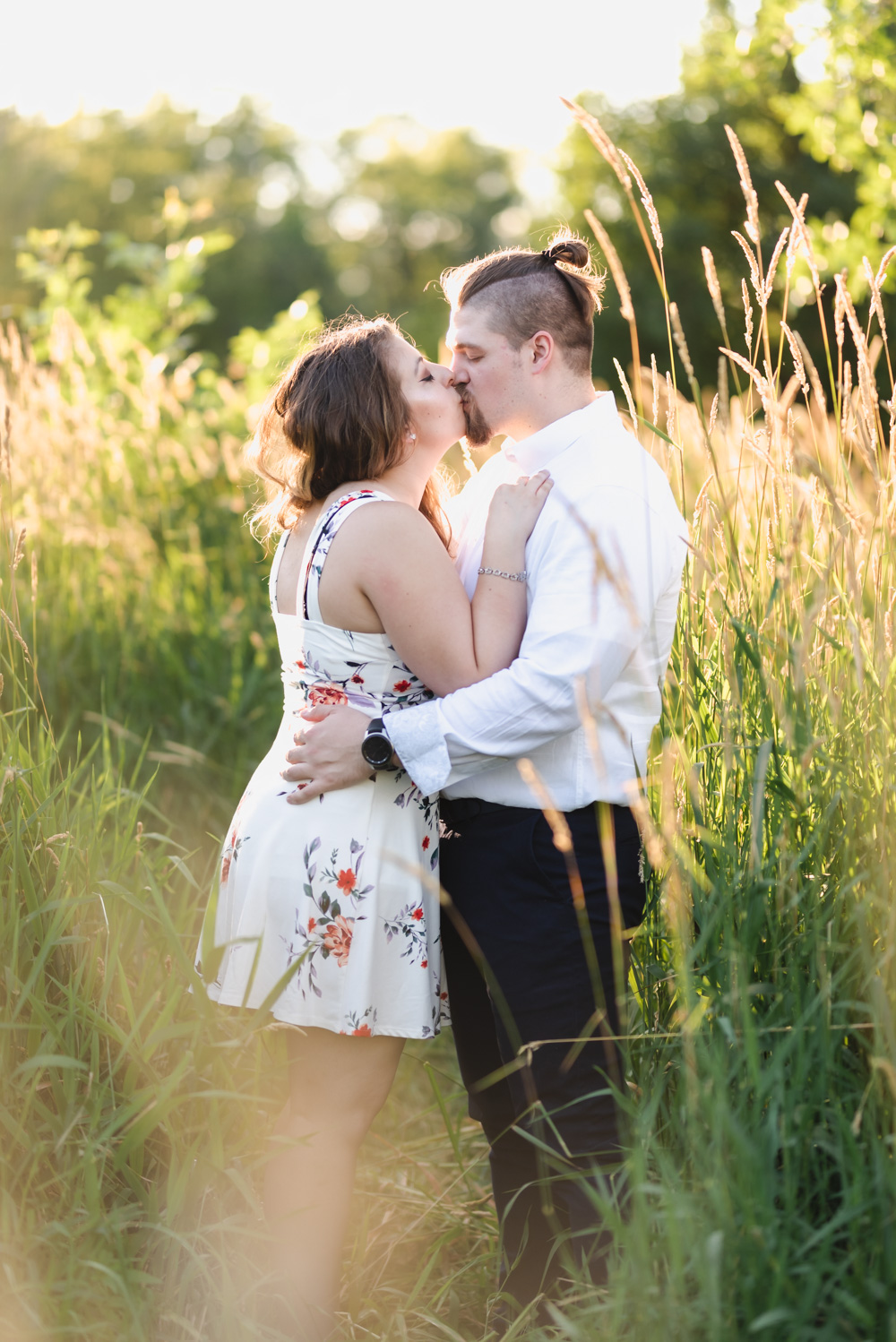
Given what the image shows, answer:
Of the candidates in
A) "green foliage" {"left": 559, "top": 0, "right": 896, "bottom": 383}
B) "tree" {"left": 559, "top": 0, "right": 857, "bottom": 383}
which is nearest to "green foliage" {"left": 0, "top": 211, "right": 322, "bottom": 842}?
"green foliage" {"left": 559, "top": 0, "right": 896, "bottom": 383}

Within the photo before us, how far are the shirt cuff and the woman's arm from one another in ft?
0.33

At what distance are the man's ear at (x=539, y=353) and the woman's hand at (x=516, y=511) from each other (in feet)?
0.84

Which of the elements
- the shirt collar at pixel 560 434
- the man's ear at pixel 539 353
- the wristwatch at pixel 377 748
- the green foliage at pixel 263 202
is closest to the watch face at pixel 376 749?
the wristwatch at pixel 377 748

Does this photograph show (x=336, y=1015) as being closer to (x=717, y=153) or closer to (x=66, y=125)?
(x=717, y=153)

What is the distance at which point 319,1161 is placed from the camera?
203cm

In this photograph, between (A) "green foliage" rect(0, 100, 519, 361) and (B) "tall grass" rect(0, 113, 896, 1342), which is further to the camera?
(A) "green foliage" rect(0, 100, 519, 361)

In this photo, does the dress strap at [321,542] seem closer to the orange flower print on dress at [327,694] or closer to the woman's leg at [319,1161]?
the orange flower print on dress at [327,694]

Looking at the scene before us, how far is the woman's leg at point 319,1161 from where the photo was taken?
6.62 feet

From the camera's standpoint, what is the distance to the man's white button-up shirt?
1948 mm

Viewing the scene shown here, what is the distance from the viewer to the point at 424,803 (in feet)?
7.03

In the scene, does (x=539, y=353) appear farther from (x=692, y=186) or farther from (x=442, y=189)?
(x=442, y=189)

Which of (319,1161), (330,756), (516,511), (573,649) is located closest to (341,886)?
(330,756)

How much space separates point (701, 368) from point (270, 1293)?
15.6 meters

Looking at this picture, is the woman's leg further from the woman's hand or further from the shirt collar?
the shirt collar
